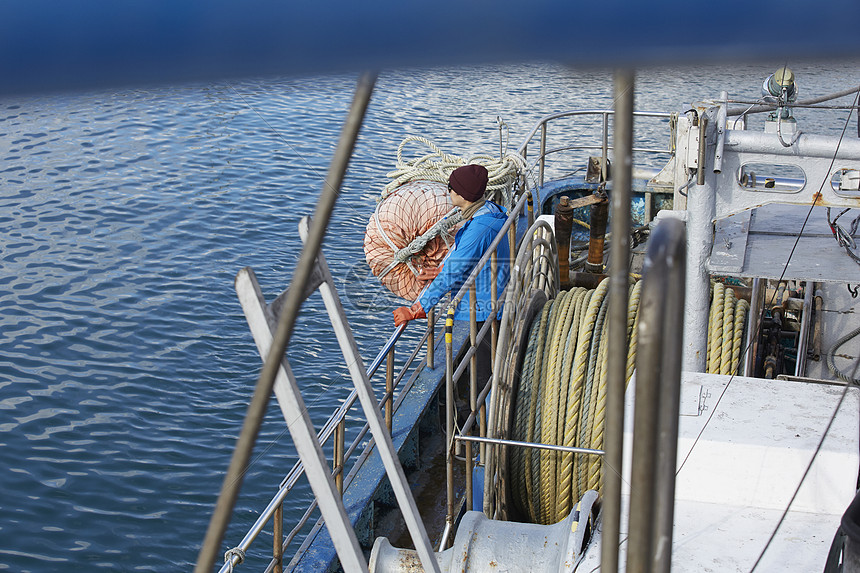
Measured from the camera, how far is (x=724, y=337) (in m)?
4.09

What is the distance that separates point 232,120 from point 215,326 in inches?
126

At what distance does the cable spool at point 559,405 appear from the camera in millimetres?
4227

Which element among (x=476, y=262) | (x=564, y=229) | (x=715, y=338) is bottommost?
(x=564, y=229)

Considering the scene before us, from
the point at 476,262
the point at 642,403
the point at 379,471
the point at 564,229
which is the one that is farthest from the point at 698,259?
the point at 564,229

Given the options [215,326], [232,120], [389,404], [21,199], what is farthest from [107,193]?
[389,404]

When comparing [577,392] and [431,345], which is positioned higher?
[577,392]

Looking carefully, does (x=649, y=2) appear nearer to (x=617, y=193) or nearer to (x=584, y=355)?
(x=617, y=193)

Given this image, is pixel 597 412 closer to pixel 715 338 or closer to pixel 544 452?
pixel 544 452

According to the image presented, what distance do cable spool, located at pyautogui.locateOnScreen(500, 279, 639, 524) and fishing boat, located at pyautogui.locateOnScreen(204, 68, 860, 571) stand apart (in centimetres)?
1

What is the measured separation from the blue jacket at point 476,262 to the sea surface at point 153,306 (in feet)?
4.69

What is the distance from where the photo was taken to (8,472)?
268 inches

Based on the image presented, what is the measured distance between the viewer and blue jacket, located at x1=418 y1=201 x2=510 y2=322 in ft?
14.9

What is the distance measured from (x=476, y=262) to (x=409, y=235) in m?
1.25

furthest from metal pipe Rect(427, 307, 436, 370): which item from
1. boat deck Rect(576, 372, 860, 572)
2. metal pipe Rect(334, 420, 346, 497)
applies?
boat deck Rect(576, 372, 860, 572)
